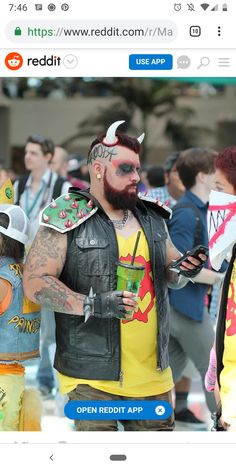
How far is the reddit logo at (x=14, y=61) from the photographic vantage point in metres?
3.47

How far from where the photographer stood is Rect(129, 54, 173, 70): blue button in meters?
3.43

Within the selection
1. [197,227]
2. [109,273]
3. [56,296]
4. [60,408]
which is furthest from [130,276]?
[60,408]

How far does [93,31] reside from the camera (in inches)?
134

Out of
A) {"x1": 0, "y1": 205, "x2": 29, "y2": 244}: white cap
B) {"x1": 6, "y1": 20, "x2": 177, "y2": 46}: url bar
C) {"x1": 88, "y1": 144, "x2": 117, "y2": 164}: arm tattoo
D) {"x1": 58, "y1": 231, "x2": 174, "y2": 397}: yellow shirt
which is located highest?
{"x1": 6, "y1": 20, "x2": 177, "y2": 46}: url bar

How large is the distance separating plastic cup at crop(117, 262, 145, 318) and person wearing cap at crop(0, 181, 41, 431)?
62 cm

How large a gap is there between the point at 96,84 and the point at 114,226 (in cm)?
2624

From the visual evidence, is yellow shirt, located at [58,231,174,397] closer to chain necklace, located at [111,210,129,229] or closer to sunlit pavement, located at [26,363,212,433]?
chain necklace, located at [111,210,129,229]

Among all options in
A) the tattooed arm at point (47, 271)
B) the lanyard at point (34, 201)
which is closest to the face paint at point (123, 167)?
the tattooed arm at point (47, 271)

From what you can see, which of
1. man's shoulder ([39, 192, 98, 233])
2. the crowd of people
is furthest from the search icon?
man's shoulder ([39, 192, 98, 233])

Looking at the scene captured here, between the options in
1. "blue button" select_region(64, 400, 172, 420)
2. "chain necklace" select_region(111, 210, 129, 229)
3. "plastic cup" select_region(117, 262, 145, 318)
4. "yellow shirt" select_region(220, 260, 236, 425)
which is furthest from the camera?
"chain necklace" select_region(111, 210, 129, 229)

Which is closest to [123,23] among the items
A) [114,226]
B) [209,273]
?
[114,226]

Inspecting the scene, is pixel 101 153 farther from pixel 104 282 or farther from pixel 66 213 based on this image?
pixel 104 282

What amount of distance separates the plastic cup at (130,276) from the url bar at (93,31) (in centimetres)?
83

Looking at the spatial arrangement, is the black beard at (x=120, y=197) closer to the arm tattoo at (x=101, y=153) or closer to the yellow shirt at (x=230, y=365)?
the arm tattoo at (x=101, y=153)
